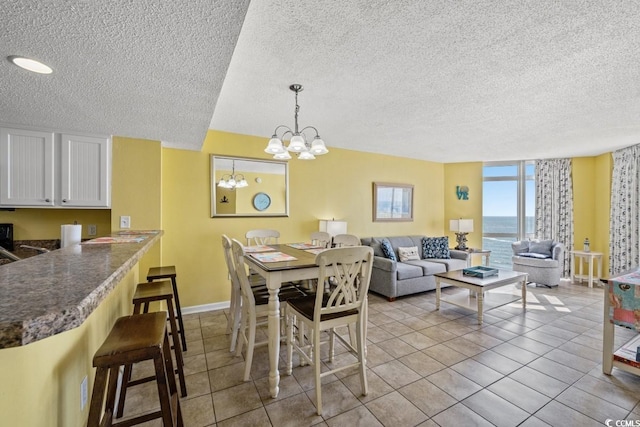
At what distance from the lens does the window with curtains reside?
219 inches

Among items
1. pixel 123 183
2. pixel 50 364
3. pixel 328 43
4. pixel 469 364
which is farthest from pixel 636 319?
Result: pixel 123 183

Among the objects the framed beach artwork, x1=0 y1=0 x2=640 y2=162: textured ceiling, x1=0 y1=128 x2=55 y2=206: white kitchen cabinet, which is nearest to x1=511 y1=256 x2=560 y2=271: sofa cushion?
the framed beach artwork

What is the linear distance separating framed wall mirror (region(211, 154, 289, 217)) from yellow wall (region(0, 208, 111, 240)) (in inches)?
46.9

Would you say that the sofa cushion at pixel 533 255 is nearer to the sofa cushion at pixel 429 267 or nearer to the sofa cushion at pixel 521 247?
the sofa cushion at pixel 521 247

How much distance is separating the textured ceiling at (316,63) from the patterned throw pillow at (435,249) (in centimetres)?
233

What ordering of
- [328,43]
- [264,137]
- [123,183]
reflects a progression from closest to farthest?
[328,43], [123,183], [264,137]

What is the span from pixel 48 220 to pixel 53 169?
0.60m

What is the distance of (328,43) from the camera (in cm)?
177

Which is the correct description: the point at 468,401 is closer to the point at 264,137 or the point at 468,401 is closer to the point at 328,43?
the point at 328,43

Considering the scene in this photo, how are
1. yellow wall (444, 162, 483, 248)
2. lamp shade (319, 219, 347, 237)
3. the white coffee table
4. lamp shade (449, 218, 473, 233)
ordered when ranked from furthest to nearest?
→ 1. yellow wall (444, 162, 483, 248)
2. lamp shade (449, 218, 473, 233)
3. lamp shade (319, 219, 347, 237)
4. the white coffee table

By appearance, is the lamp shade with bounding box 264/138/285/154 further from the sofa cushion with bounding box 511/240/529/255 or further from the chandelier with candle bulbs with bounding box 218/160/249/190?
the sofa cushion with bounding box 511/240/529/255

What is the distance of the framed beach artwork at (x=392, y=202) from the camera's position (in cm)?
501

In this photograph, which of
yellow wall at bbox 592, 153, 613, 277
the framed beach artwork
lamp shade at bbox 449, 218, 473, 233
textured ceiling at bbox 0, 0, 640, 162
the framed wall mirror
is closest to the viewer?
textured ceiling at bbox 0, 0, 640, 162

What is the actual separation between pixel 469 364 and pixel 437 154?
→ 12.8 ft
